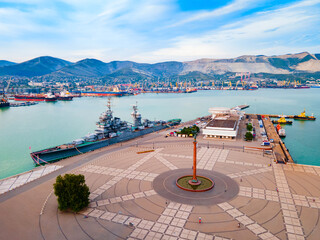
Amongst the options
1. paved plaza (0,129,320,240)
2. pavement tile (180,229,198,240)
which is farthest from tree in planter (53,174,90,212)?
pavement tile (180,229,198,240)

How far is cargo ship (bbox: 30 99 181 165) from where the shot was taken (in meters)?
53.9

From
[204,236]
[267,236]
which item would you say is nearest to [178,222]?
[204,236]

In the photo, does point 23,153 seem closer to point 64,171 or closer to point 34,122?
point 64,171

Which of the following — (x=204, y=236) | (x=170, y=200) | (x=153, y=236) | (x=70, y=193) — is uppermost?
(x=70, y=193)

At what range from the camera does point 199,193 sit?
33844 mm

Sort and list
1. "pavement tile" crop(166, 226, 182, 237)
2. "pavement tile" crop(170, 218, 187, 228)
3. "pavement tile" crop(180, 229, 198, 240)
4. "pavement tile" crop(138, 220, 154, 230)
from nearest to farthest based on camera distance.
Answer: "pavement tile" crop(180, 229, 198, 240) < "pavement tile" crop(166, 226, 182, 237) < "pavement tile" crop(138, 220, 154, 230) < "pavement tile" crop(170, 218, 187, 228)

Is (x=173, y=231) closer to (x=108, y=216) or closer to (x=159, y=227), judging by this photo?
(x=159, y=227)

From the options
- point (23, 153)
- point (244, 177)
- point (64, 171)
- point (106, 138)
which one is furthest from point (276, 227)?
point (23, 153)

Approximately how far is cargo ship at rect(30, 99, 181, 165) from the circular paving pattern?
28531 millimetres

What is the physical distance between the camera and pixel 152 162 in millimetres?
Answer: 47906

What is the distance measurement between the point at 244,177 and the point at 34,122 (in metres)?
108

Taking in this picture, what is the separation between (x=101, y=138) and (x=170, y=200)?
1595 inches

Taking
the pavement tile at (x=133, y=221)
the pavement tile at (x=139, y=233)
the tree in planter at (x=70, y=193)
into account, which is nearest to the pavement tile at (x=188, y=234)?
the pavement tile at (x=139, y=233)

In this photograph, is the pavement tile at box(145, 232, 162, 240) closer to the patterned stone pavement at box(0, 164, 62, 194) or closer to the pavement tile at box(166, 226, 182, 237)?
the pavement tile at box(166, 226, 182, 237)
